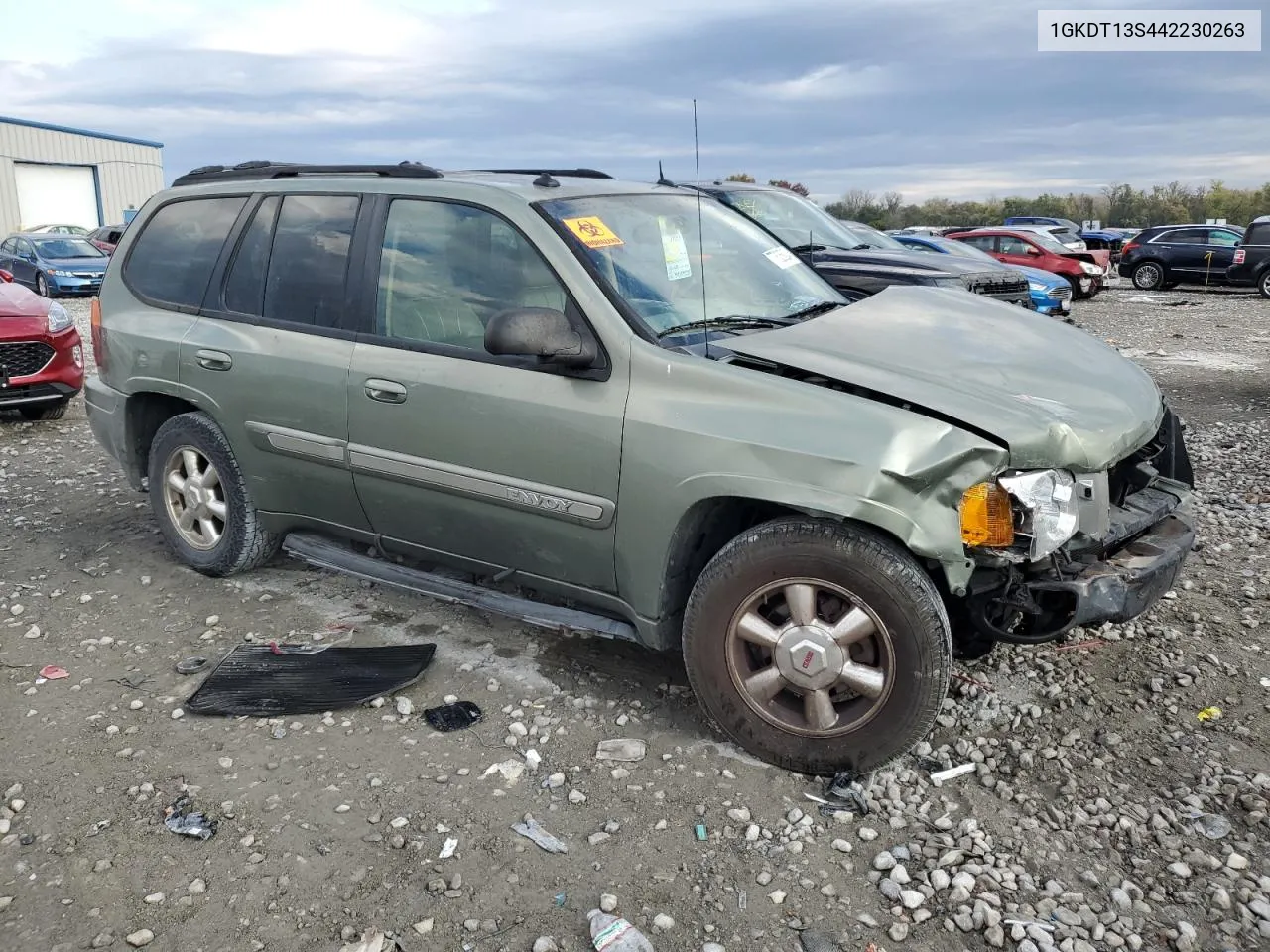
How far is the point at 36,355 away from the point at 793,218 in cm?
696

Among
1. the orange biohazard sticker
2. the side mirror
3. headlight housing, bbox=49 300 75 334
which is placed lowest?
the side mirror

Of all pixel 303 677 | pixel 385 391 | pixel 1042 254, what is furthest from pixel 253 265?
pixel 1042 254

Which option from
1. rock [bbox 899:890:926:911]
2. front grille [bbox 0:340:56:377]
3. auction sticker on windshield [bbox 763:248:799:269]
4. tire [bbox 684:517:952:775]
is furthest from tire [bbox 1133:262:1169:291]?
rock [bbox 899:890:926:911]

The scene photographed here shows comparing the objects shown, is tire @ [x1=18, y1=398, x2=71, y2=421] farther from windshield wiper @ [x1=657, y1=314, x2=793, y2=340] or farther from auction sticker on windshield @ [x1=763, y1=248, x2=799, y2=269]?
windshield wiper @ [x1=657, y1=314, x2=793, y2=340]

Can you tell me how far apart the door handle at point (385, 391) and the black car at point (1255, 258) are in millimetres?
21768

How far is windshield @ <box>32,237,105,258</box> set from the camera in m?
21.2

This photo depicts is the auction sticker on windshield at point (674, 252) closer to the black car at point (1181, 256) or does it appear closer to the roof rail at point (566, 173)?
the roof rail at point (566, 173)

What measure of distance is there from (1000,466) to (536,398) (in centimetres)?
155

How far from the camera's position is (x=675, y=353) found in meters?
3.44

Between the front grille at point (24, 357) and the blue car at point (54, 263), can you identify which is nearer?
the front grille at point (24, 357)

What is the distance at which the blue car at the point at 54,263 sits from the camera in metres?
20.5

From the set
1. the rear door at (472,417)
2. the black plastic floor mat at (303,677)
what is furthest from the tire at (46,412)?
the rear door at (472,417)

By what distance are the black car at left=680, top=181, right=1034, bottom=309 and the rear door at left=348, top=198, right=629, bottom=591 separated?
606 cm

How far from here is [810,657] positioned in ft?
10.7
